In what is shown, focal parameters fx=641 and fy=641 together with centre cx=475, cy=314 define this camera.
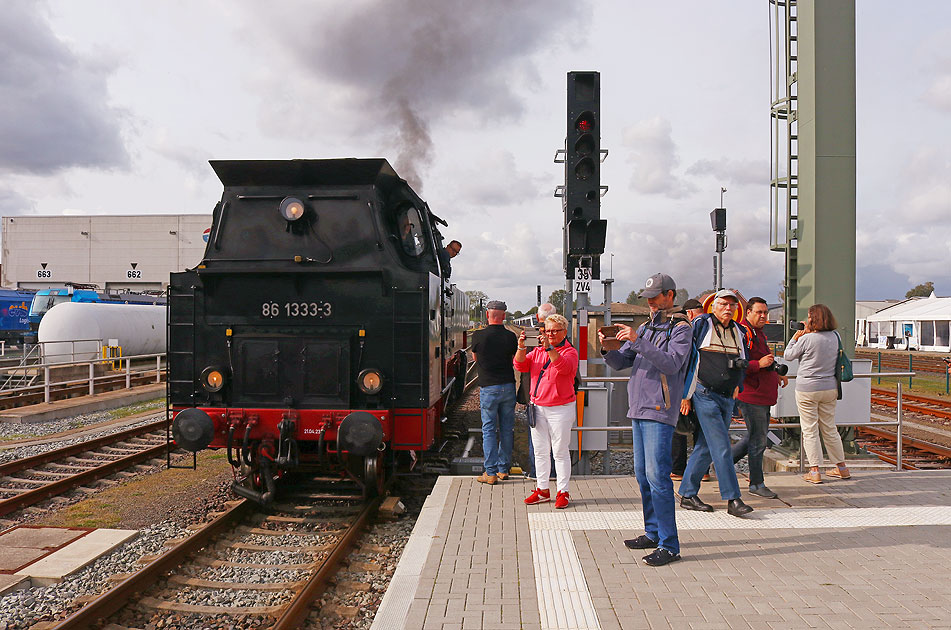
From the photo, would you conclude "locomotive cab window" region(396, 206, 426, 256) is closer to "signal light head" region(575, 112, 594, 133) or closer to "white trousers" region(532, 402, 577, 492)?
"signal light head" region(575, 112, 594, 133)

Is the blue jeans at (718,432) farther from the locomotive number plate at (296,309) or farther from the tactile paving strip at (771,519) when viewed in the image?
the locomotive number plate at (296,309)

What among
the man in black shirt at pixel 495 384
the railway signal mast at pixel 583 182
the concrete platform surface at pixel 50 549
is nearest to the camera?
the concrete platform surface at pixel 50 549

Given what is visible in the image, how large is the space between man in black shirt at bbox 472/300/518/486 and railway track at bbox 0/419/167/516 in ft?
16.5

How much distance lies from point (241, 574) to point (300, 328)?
239cm

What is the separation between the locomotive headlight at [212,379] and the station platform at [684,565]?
8.00ft

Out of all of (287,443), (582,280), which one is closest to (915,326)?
(582,280)

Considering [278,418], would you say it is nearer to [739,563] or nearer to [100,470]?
[100,470]

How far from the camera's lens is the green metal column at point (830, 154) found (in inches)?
339

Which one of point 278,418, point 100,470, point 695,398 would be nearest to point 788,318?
point 695,398

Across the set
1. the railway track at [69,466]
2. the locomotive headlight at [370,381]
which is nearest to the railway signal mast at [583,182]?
the locomotive headlight at [370,381]

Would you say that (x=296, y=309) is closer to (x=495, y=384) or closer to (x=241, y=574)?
(x=495, y=384)

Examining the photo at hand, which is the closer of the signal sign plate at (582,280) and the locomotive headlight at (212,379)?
the locomotive headlight at (212,379)

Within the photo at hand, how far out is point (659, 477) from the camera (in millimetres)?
4359

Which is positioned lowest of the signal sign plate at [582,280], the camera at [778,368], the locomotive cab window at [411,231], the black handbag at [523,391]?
the black handbag at [523,391]
